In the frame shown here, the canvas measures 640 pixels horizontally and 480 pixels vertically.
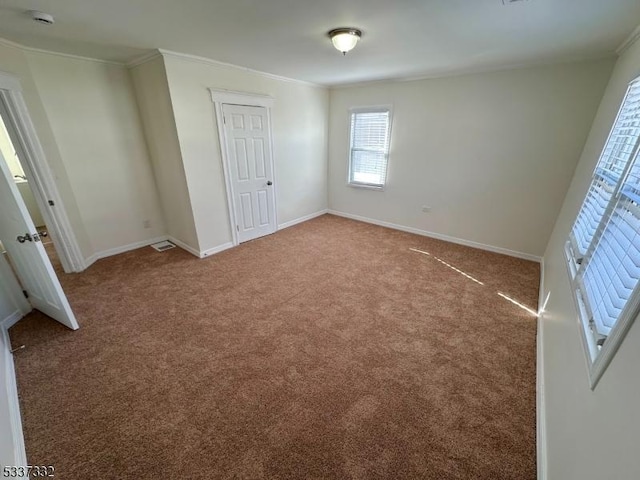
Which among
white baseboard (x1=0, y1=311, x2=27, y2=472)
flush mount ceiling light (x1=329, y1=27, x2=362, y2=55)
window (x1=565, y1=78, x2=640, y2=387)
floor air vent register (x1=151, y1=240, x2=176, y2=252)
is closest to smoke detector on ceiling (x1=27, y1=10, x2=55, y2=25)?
flush mount ceiling light (x1=329, y1=27, x2=362, y2=55)

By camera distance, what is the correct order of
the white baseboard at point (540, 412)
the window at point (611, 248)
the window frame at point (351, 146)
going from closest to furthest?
the window at point (611, 248)
the white baseboard at point (540, 412)
the window frame at point (351, 146)

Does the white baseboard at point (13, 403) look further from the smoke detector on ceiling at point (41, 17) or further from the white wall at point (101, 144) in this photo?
the smoke detector on ceiling at point (41, 17)

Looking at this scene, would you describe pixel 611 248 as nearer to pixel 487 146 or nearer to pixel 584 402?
pixel 584 402

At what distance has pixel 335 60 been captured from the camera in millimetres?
3051

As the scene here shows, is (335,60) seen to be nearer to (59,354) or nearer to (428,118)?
(428,118)

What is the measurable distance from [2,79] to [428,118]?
15.8 feet

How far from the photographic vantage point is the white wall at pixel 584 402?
80 centimetres

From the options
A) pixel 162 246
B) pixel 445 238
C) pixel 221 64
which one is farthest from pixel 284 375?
pixel 221 64

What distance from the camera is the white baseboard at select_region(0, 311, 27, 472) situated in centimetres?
139

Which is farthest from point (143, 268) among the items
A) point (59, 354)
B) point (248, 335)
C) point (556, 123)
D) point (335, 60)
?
point (556, 123)

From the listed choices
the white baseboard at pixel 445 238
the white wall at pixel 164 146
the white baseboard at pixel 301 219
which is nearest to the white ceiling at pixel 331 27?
the white wall at pixel 164 146

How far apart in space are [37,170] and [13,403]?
2.43 m

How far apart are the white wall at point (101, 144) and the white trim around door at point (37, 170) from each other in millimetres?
299

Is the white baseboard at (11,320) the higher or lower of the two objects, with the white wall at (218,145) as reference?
lower
